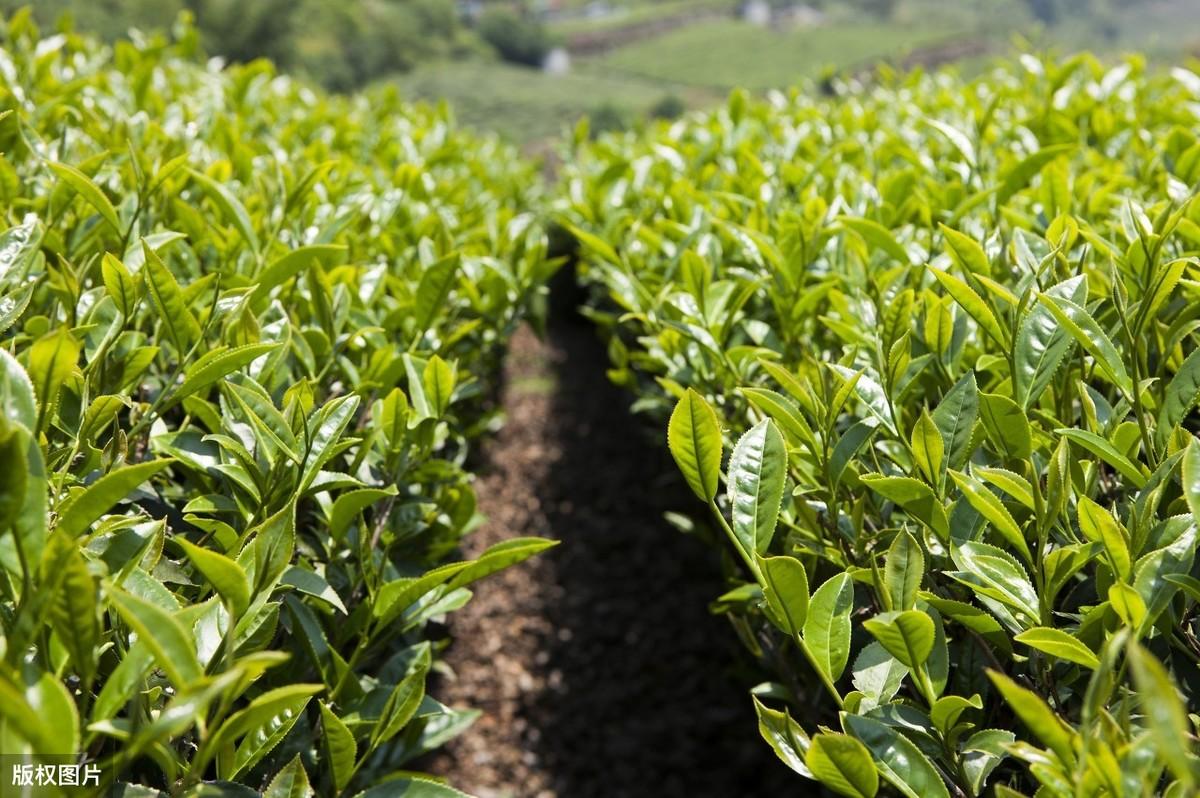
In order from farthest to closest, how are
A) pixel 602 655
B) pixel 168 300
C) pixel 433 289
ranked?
1. pixel 602 655
2. pixel 433 289
3. pixel 168 300

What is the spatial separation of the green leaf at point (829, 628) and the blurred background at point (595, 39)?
29316mm

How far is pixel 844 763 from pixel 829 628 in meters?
0.21

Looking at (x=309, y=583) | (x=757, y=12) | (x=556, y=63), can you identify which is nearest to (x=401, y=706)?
(x=309, y=583)

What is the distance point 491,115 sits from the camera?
201ft

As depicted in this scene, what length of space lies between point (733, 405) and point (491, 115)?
6286 centimetres

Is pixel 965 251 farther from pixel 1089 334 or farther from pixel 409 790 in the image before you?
pixel 409 790

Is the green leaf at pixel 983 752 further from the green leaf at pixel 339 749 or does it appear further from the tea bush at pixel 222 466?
the green leaf at pixel 339 749

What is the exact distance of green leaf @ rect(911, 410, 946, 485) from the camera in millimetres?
1350

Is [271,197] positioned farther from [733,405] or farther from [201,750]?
[201,750]

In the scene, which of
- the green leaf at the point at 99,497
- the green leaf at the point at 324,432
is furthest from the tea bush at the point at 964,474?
the green leaf at the point at 99,497

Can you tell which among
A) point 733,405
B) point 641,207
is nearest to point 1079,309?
point 733,405

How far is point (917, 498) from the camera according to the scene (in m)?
1.33

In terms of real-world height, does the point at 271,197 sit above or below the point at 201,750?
above

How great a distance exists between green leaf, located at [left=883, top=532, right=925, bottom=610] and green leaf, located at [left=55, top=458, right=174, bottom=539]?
3.22 feet
